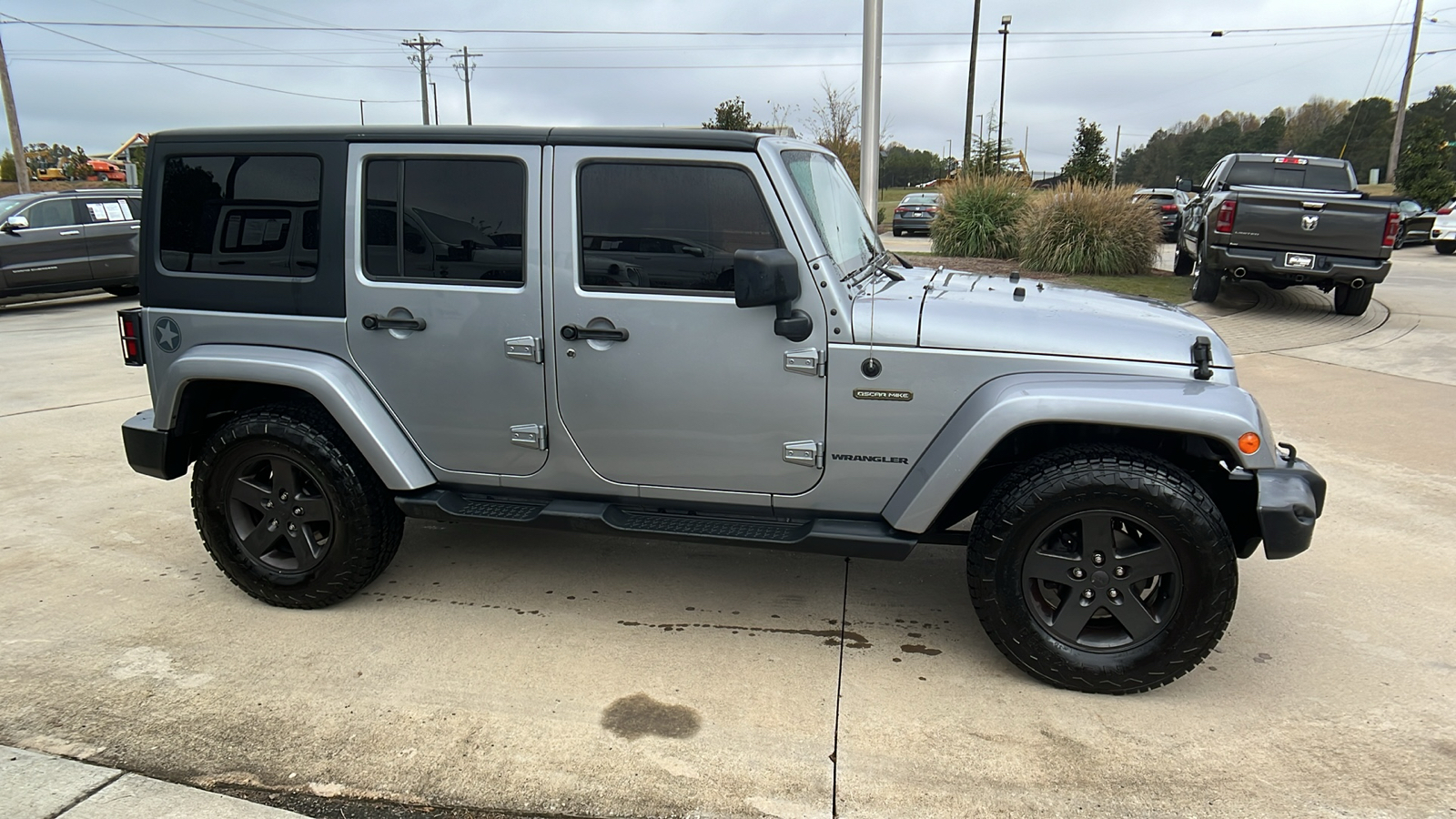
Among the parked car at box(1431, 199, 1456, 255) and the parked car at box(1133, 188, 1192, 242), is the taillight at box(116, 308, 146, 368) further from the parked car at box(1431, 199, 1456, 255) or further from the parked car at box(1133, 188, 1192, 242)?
the parked car at box(1431, 199, 1456, 255)

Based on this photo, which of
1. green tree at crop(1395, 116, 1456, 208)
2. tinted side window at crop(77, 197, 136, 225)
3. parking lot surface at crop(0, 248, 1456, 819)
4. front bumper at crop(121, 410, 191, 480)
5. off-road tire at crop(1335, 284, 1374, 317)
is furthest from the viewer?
green tree at crop(1395, 116, 1456, 208)

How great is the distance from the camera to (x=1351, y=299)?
11.0 metres

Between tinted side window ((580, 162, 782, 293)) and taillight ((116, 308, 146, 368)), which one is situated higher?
tinted side window ((580, 162, 782, 293))

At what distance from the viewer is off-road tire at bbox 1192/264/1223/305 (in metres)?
11.5

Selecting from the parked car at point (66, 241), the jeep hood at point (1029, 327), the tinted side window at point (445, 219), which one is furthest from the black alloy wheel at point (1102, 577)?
the parked car at point (66, 241)

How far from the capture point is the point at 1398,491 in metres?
5.26

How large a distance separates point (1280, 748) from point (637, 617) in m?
2.31

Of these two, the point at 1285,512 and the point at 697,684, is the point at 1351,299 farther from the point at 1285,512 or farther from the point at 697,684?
the point at 697,684

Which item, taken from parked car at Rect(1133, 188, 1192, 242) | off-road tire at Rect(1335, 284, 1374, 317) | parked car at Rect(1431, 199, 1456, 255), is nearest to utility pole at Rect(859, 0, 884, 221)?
off-road tire at Rect(1335, 284, 1374, 317)

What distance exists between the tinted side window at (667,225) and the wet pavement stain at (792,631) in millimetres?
1371

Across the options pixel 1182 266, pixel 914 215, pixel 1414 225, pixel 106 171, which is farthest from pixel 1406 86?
pixel 106 171

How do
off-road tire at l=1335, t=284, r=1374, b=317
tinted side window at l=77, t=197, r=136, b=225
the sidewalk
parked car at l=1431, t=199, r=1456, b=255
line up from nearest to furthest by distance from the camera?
the sidewalk
off-road tire at l=1335, t=284, r=1374, b=317
tinted side window at l=77, t=197, r=136, b=225
parked car at l=1431, t=199, r=1456, b=255

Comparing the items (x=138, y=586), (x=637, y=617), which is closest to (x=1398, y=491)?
(x=637, y=617)

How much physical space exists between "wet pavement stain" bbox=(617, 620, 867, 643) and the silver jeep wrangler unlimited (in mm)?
475
